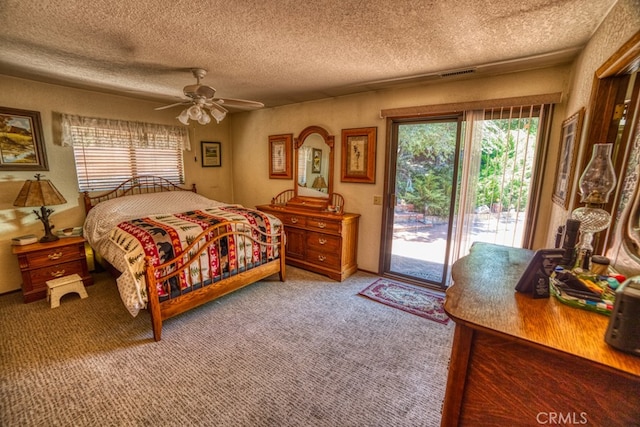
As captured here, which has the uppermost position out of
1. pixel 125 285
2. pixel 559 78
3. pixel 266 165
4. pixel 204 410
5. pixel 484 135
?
pixel 559 78

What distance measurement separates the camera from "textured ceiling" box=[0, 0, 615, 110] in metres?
1.61

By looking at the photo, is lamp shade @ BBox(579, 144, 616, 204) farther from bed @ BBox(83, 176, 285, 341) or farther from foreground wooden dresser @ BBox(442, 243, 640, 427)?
bed @ BBox(83, 176, 285, 341)

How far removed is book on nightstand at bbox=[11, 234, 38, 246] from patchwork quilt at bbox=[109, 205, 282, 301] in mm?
1047

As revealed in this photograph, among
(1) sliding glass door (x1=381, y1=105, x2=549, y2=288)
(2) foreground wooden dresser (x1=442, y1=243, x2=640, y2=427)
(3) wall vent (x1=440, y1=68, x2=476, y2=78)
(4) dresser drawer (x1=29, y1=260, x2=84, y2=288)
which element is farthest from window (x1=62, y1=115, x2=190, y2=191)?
(2) foreground wooden dresser (x1=442, y1=243, x2=640, y2=427)

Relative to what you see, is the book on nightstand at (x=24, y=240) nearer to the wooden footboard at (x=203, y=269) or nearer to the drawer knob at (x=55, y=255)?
the drawer knob at (x=55, y=255)

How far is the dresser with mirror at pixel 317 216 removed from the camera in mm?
3564

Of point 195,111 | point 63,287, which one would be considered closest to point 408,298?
point 195,111

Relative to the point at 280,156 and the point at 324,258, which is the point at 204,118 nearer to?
the point at 280,156

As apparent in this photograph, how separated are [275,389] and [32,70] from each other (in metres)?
3.83

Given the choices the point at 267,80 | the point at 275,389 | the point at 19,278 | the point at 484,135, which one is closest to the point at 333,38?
the point at 267,80

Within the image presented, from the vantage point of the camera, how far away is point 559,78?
244 centimetres

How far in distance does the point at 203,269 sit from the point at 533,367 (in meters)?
2.59

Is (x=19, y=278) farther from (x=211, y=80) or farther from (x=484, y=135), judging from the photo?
(x=484, y=135)

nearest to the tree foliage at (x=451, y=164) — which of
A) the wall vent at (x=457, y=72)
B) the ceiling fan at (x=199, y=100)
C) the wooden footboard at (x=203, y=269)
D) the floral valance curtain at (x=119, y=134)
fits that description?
the wall vent at (x=457, y=72)
